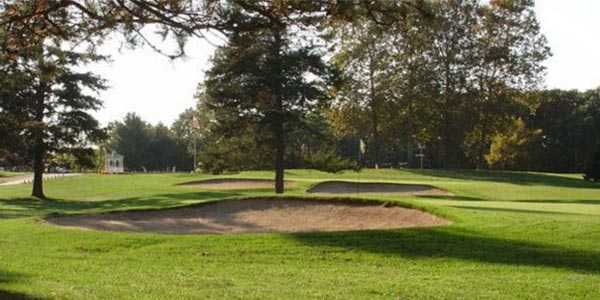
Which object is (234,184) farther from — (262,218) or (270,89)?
(262,218)

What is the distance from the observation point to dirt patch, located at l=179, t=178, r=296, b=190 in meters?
41.8

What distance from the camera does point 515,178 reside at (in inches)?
1884

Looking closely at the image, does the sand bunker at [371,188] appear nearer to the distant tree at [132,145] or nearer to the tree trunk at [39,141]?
the tree trunk at [39,141]

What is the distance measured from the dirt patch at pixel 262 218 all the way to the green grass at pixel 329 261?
86cm

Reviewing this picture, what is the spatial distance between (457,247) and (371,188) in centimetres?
2310

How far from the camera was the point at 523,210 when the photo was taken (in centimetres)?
1958

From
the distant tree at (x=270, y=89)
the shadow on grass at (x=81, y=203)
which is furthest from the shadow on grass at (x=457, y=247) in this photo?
the distant tree at (x=270, y=89)

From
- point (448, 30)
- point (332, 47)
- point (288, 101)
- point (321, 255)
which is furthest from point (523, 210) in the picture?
point (448, 30)

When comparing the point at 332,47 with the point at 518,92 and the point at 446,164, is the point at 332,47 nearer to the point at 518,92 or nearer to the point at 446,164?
the point at 518,92

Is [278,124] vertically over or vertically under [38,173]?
over

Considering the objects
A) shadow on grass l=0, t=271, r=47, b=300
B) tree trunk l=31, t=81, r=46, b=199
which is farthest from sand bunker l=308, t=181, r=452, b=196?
shadow on grass l=0, t=271, r=47, b=300

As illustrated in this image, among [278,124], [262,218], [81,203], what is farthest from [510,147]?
[262,218]

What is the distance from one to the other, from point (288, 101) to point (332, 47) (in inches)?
173

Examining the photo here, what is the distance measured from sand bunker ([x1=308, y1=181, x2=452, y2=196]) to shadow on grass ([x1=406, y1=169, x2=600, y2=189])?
34.9 ft
